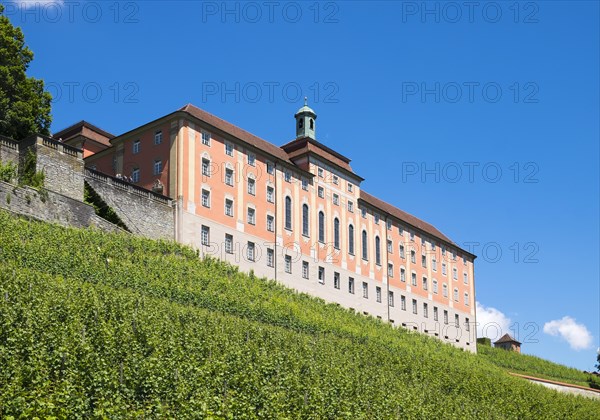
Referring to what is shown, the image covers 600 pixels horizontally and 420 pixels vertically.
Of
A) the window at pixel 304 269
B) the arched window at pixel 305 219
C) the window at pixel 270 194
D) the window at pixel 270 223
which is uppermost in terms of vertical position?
the window at pixel 270 194

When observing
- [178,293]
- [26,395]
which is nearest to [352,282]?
[178,293]

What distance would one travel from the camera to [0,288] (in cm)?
3288

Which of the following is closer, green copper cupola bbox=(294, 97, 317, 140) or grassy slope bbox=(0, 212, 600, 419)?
grassy slope bbox=(0, 212, 600, 419)

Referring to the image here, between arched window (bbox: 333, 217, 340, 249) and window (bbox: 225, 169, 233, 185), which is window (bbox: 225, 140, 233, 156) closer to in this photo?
window (bbox: 225, 169, 233, 185)

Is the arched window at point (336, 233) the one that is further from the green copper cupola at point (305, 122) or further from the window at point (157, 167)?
the window at point (157, 167)

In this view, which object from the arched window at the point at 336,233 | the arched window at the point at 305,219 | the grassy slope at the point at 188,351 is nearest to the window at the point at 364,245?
the arched window at the point at 336,233

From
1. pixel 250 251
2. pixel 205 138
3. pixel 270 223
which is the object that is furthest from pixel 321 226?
pixel 205 138

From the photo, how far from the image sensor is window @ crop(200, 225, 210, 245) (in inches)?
2253

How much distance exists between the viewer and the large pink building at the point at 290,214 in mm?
58438

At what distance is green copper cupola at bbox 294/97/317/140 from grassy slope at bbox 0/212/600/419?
20603 mm

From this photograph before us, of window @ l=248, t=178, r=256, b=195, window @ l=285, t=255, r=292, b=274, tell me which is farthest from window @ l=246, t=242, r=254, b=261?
window @ l=248, t=178, r=256, b=195

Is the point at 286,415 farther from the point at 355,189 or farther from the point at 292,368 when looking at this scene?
the point at 355,189

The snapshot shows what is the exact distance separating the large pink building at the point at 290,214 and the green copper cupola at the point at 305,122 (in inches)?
4.2

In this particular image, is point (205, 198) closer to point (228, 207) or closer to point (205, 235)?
point (228, 207)
